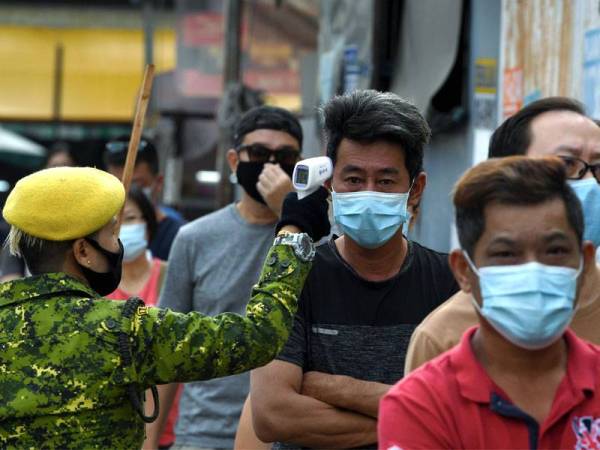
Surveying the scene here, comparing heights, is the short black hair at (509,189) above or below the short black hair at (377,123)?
below

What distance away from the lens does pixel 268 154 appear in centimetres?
648

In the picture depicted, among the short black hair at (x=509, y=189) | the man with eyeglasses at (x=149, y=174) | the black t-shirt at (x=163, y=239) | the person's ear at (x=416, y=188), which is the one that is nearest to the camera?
the short black hair at (x=509, y=189)

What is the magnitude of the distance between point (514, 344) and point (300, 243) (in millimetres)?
1140

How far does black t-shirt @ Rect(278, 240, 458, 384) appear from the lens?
4.23 meters

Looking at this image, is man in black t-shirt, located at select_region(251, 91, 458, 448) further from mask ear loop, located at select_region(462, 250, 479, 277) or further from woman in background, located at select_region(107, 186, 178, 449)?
woman in background, located at select_region(107, 186, 178, 449)

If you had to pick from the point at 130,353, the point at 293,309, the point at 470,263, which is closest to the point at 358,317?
the point at 293,309

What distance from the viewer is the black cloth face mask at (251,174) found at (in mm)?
6285

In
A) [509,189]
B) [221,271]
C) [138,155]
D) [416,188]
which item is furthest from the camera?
[138,155]

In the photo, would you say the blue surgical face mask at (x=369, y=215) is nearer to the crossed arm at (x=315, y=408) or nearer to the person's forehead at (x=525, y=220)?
the crossed arm at (x=315, y=408)

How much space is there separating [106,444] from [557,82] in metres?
4.00

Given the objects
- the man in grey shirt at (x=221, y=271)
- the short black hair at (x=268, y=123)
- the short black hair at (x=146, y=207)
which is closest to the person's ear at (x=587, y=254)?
the man in grey shirt at (x=221, y=271)

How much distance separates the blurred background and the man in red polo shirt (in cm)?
339

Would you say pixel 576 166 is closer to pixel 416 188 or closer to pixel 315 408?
pixel 416 188

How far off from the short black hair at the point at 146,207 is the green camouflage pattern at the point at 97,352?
385 centimetres
